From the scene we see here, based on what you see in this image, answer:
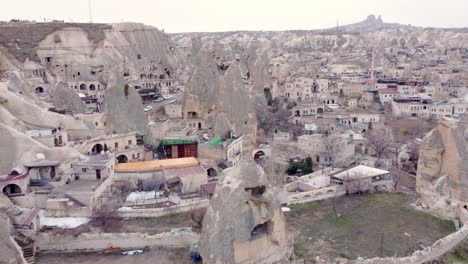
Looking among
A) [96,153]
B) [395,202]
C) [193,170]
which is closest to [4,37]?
[96,153]

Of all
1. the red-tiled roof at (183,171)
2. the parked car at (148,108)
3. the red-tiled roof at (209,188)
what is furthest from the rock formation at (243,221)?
the parked car at (148,108)

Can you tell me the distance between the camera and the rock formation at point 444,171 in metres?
24.7

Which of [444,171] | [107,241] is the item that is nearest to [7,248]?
[107,241]

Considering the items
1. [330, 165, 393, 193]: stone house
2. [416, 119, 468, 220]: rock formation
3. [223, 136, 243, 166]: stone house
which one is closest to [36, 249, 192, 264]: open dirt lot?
[223, 136, 243, 166]: stone house

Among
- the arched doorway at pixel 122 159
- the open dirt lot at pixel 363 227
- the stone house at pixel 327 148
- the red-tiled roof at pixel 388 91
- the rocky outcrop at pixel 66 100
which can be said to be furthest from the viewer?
the red-tiled roof at pixel 388 91

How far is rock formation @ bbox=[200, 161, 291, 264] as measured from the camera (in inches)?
667

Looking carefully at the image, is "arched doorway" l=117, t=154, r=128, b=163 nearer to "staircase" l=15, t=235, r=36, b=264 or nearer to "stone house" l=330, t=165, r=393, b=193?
"staircase" l=15, t=235, r=36, b=264

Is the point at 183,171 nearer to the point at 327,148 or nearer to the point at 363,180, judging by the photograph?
the point at 363,180

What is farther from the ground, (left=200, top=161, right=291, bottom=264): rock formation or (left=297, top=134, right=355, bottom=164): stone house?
(left=200, top=161, right=291, bottom=264): rock formation

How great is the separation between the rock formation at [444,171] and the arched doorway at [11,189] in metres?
20.9

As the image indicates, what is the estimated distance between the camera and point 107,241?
21109mm

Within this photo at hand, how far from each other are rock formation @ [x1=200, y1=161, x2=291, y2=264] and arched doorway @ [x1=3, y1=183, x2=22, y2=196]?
1151cm

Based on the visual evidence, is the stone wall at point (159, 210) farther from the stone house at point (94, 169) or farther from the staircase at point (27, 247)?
the staircase at point (27, 247)

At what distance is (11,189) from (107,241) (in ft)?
21.1
